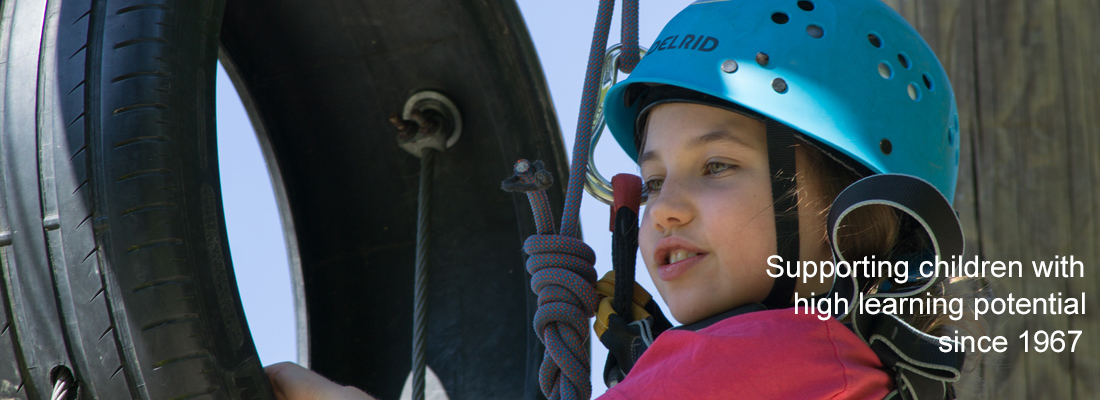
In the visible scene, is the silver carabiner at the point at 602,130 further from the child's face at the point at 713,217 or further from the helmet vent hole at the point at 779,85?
the helmet vent hole at the point at 779,85

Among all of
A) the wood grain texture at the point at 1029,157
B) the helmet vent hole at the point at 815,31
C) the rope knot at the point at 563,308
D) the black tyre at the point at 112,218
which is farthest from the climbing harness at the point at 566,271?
the wood grain texture at the point at 1029,157

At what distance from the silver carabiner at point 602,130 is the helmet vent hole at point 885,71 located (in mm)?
380

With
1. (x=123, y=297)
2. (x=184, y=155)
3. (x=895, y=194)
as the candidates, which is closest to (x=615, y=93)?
(x=895, y=194)

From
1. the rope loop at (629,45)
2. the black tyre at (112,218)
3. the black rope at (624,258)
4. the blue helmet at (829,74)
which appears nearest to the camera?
the black tyre at (112,218)

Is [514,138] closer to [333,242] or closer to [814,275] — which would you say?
[333,242]

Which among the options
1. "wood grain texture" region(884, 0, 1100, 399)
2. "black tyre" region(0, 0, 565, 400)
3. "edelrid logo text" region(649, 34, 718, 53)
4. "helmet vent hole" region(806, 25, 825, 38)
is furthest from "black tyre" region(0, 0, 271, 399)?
"wood grain texture" region(884, 0, 1100, 399)

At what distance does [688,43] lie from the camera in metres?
1.43

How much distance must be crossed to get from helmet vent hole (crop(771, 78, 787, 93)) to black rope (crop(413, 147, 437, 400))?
0.69m

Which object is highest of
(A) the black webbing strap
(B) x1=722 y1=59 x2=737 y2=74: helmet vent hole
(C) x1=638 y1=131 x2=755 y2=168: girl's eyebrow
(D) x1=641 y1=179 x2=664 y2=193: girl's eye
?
(B) x1=722 y1=59 x2=737 y2=74: helmet vent hole

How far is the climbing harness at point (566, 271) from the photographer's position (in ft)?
4.65

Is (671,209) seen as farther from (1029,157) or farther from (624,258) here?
(1029,157)

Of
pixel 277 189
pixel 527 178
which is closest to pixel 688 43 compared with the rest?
pixel 527 178

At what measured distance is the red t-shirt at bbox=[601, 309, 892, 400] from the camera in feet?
3.72

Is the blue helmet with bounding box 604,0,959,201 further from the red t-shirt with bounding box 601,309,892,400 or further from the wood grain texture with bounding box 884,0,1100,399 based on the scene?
the wood grain texture with bounding box 884,0,1100,399
